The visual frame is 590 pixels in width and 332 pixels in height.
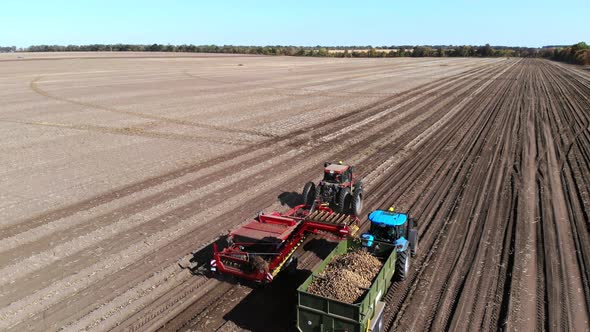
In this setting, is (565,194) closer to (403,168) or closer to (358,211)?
(403,168)

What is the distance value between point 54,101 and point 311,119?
74.7 feet

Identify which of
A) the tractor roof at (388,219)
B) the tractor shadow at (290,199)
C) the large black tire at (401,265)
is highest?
the tractor roof at (388,219)

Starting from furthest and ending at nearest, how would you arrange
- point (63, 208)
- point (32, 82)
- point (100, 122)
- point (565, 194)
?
point (32, 82), point (100, 122), point (565, 194), point (63, 208)

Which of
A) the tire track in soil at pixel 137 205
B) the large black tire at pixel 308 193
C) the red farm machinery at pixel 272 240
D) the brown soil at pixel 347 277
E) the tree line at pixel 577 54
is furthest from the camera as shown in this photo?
the tree line at pixel 577 54

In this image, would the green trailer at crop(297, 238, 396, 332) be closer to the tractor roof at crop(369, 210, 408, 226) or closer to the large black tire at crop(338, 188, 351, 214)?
the tractor roof at crop(369, 210, 408, 226)

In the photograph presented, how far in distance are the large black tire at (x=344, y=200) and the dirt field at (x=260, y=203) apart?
1656mm

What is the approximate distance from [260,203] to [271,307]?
624 cm

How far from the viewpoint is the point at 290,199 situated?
15.4 m

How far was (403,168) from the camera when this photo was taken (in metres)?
18.7

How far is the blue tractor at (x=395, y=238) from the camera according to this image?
9428 mm

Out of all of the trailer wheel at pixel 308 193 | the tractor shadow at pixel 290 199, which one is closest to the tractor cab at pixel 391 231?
the trailer wheel at pixel 308 193

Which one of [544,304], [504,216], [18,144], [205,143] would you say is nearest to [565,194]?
[504,216]

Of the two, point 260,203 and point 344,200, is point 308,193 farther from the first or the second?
point 260,203

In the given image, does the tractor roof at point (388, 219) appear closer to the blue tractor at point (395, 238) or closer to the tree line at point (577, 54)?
the blue tractor at point (395, 238)
